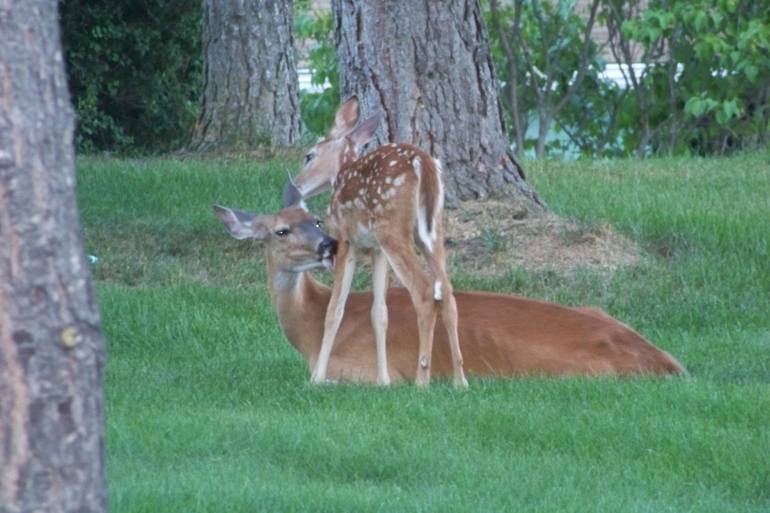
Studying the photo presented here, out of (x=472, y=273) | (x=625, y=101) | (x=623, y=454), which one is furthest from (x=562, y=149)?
(x=623, y=454)

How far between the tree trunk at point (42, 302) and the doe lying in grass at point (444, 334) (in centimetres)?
449

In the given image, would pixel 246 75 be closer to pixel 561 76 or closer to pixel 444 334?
pixel 561 76

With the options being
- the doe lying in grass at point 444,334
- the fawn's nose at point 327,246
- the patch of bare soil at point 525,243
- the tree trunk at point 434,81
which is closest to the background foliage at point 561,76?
the tree trunk at point 434,81

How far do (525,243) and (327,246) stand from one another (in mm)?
3098

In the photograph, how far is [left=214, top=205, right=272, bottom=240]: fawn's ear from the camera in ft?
27.4

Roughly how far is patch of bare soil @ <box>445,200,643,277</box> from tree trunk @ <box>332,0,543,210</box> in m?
0.20

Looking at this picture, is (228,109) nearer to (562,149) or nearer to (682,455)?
(562,149)

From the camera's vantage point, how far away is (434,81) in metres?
11.2

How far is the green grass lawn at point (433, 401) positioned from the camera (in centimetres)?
609

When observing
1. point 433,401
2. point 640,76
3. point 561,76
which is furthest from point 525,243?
point 561,76

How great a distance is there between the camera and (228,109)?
14719mm

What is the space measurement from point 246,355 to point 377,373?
3.87ft

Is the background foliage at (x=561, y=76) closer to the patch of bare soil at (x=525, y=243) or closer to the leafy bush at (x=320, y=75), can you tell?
the leafy bush at (x=320, y=75)

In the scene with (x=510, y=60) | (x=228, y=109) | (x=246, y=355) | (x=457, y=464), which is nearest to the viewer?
(x=457, y=464)
